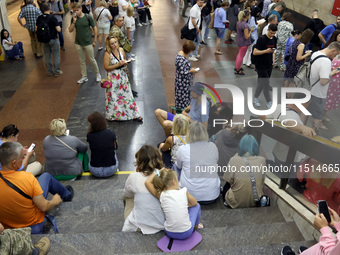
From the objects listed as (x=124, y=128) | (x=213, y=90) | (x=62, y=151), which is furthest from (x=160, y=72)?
(x=62, y=151)

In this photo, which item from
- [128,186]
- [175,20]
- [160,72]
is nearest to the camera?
[128,186]

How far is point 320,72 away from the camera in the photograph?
5145 millimetres

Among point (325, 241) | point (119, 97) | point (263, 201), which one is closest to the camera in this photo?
point (325, 241)

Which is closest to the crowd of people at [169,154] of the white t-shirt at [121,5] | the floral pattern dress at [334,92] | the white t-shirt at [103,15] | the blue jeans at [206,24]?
the floral pattern dress at [334,92]

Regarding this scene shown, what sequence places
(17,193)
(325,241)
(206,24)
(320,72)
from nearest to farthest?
(325,241) < (17,193) < (320,72) < (206,24)

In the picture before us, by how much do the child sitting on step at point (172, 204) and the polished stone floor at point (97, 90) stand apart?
2.26 m

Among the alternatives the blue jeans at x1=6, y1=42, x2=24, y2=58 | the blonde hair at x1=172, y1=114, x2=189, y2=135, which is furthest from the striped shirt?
the blonde hair at x1=172, y1=114, x2=189, y2=135

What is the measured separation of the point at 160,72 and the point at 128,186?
6094 mm

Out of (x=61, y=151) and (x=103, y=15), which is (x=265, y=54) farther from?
(x=103, y=15)

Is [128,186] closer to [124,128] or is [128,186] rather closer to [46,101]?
[124,128]

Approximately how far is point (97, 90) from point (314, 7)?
32.2 ft

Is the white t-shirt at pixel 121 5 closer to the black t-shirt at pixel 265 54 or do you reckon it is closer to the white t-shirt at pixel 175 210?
the black t-shirt at pixel 265 54

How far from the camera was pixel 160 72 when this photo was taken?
29.6 ft

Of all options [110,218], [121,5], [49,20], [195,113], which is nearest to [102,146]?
[110,218]
